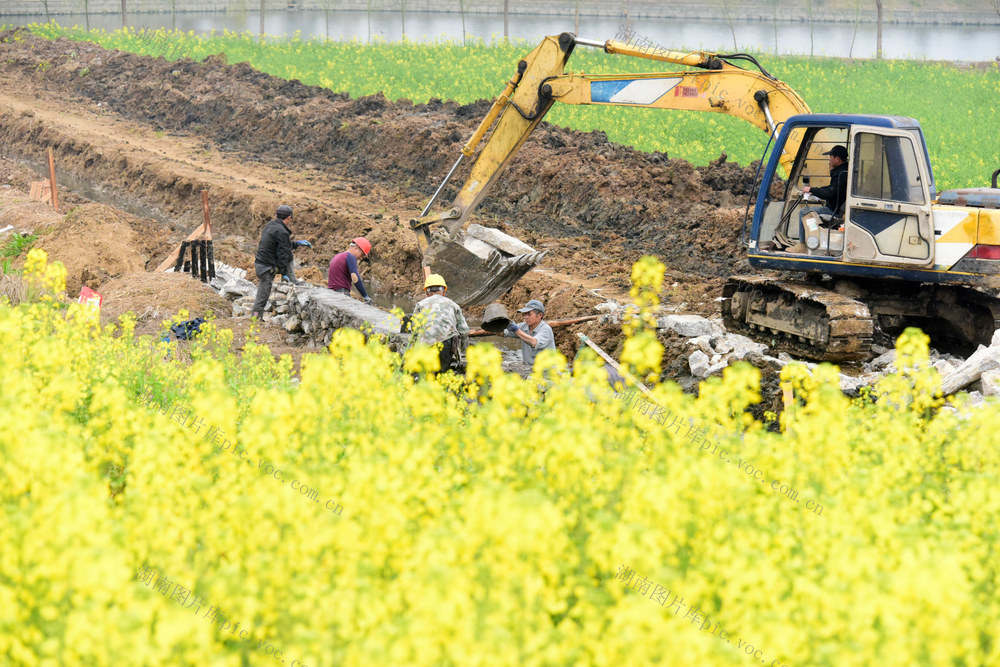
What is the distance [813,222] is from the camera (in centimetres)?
1012

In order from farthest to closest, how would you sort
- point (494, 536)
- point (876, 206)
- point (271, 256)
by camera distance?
point (271, 256) < point (876, 206) < point (494, 536)

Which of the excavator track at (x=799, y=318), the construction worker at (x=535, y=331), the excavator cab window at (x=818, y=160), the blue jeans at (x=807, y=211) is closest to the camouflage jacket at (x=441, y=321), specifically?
the construction worker at (x=535, y=331)

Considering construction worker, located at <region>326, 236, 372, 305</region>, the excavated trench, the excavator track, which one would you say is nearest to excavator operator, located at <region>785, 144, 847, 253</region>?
the excavator track

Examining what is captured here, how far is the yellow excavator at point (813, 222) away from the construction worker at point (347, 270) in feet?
2.69

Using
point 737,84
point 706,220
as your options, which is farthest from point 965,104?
point 737,84

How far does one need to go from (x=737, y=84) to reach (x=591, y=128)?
1307 cm

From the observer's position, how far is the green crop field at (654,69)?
71.3ft

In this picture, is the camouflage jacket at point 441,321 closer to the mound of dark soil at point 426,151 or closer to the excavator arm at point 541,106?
the excavator arm at point 541,106

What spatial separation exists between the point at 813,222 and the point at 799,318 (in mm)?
1074

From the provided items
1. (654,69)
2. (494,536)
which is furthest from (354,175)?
(494,536)

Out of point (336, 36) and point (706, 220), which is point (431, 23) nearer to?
point (336, 36)

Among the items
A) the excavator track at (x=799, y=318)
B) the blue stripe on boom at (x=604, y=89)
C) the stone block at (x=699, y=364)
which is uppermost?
the blue stripe on boom at (x=604, y=89)

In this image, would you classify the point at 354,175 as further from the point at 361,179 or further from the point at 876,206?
the point at 876,206

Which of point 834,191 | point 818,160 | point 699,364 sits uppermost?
point 818,160
